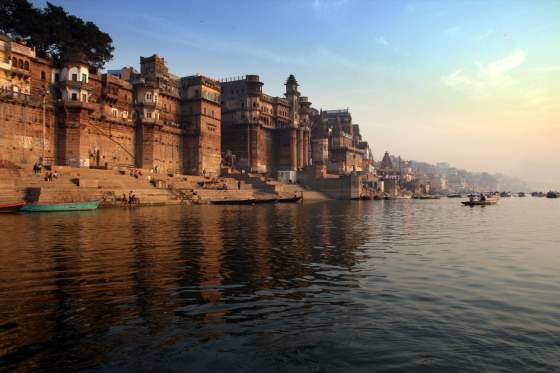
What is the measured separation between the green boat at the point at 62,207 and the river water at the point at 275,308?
2120 cm

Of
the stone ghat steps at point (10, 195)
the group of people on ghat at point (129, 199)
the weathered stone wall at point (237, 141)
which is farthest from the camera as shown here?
the weathered stone wall at point (237, 141)

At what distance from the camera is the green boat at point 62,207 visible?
37.5 meters

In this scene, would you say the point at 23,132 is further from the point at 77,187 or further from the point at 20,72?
the point at 77,187

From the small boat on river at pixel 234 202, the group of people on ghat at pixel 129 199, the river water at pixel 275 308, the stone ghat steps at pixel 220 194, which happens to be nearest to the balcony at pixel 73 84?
the group of people on ghat at pixel 129 199

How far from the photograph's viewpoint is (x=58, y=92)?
5694 cm

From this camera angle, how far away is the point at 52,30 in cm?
5944

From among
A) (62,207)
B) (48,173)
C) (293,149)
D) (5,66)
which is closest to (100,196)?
(48,173)

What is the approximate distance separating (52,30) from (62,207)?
3189 centimetres

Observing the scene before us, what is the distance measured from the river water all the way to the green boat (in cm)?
2120

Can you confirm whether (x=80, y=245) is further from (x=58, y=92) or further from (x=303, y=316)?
(x=58, y=92)

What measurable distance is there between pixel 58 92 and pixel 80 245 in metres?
45.4

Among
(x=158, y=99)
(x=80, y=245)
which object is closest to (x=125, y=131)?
(x=158, y=99)

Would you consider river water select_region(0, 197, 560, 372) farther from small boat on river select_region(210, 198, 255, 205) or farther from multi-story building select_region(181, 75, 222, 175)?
multi-story building select_region(181, 75, 222, 175)

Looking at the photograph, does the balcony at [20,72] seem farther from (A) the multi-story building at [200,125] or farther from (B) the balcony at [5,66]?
(A) the multi-story building at [200,125]
